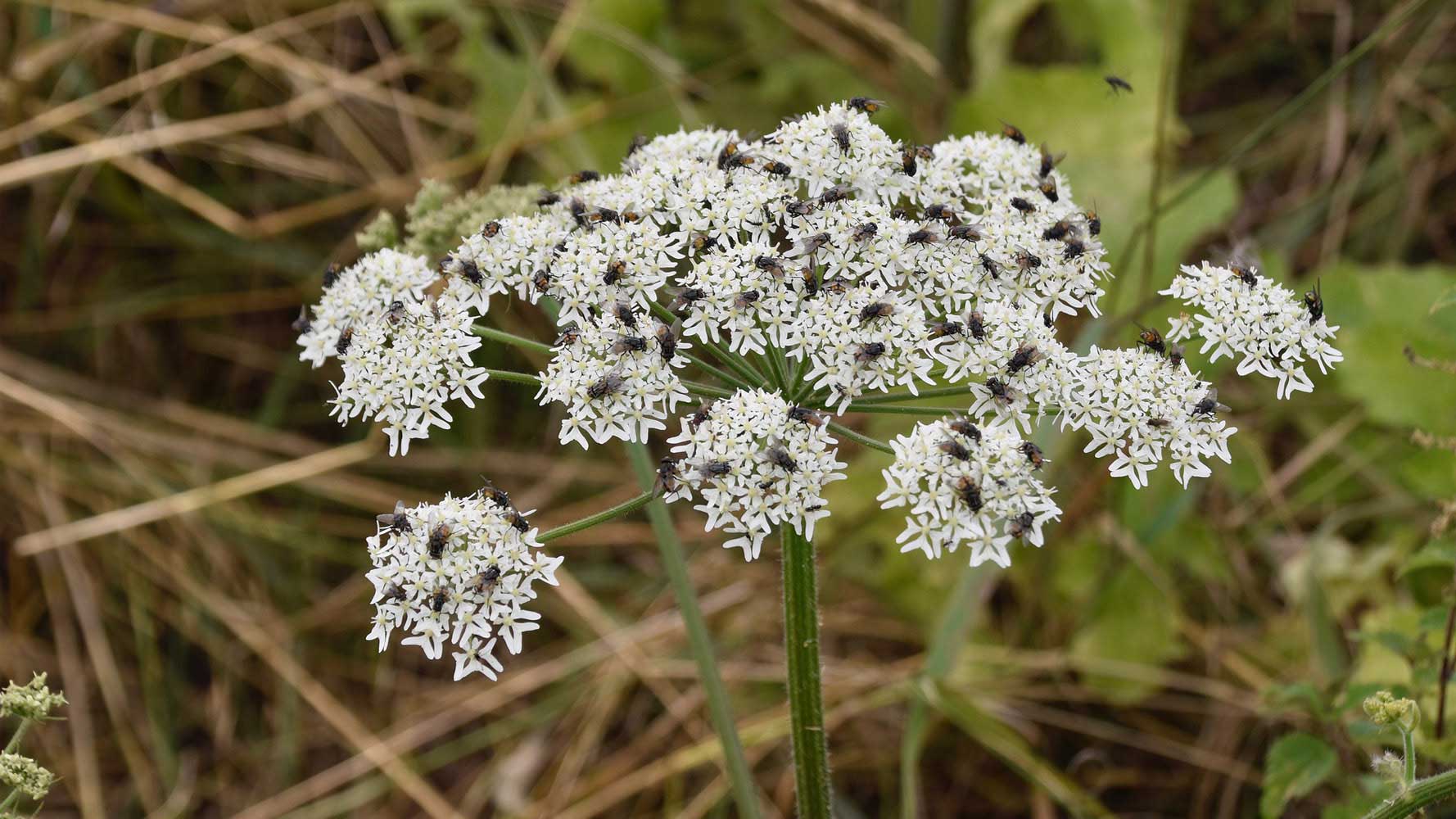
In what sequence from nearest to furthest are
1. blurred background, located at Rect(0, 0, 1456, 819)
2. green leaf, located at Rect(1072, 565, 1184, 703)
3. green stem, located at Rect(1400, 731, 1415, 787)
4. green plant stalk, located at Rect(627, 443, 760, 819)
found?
green stem, located at Rect(1400, 731, 1415, 787), green plant stalk, located at Rect(627, 443, 760, 819), green leaf, located at Rect(1072, 565, 1184, 703), blurred background, located at Rect(0, 0, 1456, 819)

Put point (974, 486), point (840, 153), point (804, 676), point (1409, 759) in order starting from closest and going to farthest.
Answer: point (1409, 759) < point (974, 486) < point (804, 676) < point (840, 153)

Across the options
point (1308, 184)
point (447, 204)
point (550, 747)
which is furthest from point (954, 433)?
point (1308, 184)

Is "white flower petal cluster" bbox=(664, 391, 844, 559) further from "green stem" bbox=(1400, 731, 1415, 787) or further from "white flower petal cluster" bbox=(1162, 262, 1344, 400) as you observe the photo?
"green stem" bbox=(1400, 731, 1415, 787)

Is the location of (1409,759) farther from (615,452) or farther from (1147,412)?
(615,452)

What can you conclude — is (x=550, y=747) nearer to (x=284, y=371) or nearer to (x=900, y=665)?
(x=900, y=665)

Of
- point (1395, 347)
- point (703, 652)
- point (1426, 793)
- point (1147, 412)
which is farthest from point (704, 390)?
point (1395, 347)

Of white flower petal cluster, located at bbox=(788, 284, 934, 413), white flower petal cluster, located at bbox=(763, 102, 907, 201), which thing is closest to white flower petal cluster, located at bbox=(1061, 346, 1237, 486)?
white flower petal cluster, located at bbox=(788, 284, 934, 413)

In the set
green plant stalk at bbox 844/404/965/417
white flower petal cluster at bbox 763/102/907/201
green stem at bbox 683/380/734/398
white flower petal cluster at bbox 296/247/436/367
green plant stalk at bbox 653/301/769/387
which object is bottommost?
green plant stalk at bbox 844/404/965/417
